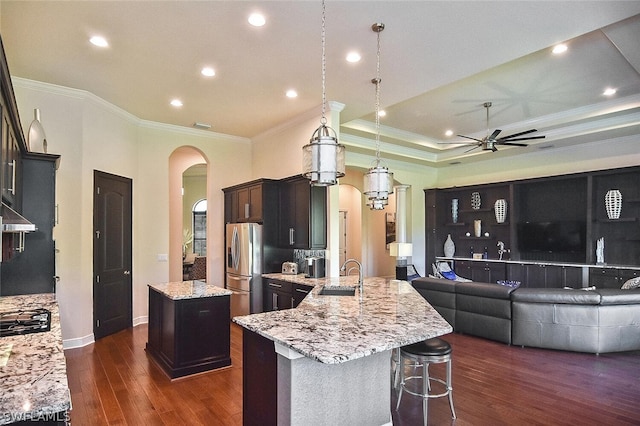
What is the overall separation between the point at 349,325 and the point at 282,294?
3023 millimetres

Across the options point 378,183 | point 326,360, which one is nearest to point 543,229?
point 378,183

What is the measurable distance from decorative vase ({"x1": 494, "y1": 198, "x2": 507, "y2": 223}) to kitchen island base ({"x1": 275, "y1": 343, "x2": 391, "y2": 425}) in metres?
7.12

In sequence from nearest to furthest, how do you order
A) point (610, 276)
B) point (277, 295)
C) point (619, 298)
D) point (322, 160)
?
point (322, 160)
point (619, 298)
point (277, 295)
point (610, 276)

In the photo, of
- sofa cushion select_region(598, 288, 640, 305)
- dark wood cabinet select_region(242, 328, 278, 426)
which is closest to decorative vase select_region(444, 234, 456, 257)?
sofa cushion select_region(598, 288, 640, 305)

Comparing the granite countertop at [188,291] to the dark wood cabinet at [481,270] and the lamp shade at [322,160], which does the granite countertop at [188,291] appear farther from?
the dark wood cabinet at [481,270]

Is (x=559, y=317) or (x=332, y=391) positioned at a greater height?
A: (x=332, y=391)

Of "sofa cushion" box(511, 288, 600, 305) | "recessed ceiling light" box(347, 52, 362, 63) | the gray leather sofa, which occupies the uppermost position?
"recessed ceiling light" box(347, 52, 362, 63)

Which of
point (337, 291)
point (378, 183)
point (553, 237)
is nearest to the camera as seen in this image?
point (337, 291)

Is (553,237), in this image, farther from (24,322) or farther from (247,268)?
(24,322)

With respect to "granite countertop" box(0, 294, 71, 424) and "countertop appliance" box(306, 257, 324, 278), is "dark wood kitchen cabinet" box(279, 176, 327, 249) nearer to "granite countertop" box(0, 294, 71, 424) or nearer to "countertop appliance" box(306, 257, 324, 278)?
"countertop appliance" box(306, 257, 324, 278)

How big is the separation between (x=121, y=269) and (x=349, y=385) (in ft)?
15.6

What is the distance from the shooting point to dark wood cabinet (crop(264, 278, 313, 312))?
4828mm

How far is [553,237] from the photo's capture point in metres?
7.85

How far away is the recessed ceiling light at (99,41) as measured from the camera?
359 centimetres
